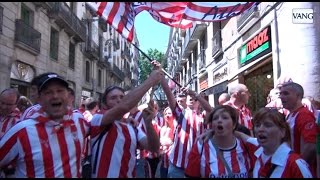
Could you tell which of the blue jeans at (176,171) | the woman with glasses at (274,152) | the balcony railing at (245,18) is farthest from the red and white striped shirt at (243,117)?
the balcony railing at (245,18)

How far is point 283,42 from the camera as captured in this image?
30.7 ft

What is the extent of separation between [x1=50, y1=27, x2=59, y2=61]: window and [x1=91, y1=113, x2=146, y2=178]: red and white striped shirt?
1719 cm

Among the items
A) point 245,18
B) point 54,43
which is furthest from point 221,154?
point 54,43

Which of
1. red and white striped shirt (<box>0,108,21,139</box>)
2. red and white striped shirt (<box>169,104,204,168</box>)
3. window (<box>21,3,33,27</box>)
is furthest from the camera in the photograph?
window (<box>21,3,33,27</box>)

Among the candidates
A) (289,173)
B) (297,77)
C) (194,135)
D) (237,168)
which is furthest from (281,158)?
(297,77)

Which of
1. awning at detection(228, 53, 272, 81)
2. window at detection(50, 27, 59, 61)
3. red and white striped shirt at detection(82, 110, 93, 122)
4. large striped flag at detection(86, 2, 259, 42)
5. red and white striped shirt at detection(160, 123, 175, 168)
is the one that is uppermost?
window at detection(50, 27, 59, 61)

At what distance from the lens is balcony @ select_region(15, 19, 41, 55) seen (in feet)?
48.3

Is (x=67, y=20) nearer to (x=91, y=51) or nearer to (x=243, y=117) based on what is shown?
(x=91, y=51)

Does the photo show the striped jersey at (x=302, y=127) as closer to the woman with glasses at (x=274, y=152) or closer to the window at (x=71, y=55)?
the woman with glasses at (x=274, y=152)

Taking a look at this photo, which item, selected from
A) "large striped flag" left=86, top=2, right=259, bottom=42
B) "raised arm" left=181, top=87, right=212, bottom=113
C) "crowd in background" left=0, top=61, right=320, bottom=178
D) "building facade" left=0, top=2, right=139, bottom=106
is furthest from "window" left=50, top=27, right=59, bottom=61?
"crowd in background" left=0, top=61, right=320, bottom=178

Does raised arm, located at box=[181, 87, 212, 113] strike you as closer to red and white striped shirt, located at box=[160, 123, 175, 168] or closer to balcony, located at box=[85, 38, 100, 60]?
red and white striped shirt, located at box=[160, 123, 175, 168]

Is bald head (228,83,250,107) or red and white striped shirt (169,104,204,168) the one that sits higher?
bald head (228,83,250,107)

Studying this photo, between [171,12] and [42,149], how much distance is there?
200cm

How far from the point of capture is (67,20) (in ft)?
67.6
